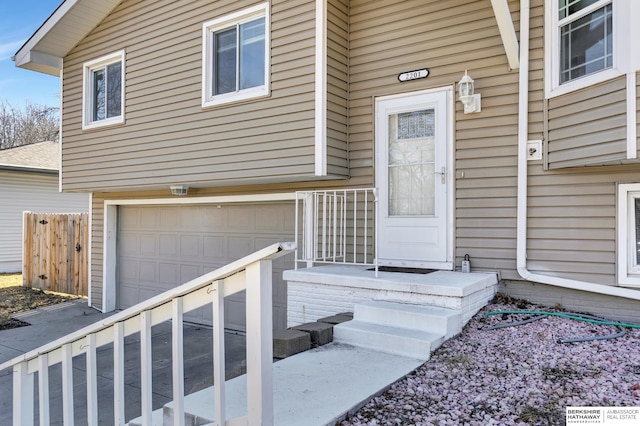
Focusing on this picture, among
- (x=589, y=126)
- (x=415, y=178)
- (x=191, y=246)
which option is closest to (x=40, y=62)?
(x=191, y=246)

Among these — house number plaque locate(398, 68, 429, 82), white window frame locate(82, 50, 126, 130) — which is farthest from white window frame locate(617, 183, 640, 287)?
white window frame locate(82, 50, 126, 130)

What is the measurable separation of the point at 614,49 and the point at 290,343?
341cm

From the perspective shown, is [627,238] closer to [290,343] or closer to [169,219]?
[290,343]

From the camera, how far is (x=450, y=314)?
12.1 ft

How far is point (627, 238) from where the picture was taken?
13.1ft

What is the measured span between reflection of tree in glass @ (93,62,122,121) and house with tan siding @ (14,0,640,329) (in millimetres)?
36

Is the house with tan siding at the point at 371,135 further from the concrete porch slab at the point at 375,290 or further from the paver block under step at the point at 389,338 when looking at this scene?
the paver block under step at the point at 389,338

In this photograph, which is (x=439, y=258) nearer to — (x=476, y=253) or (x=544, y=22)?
(x=476, y=253)

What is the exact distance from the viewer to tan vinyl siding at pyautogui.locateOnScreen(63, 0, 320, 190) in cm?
534

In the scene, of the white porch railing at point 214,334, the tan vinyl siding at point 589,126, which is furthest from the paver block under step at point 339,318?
the tan vinyl siding at point 589,126

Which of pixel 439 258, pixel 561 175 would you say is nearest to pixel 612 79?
pixel 561 175

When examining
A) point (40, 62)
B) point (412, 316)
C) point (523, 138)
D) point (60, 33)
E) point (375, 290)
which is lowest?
point (412, 316)

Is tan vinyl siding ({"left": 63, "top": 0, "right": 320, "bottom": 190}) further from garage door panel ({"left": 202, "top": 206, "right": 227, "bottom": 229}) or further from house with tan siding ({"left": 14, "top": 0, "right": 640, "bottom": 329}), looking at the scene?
garage door panel ({"left": 202, "top": 206, "right": 227, "bottom": 229})

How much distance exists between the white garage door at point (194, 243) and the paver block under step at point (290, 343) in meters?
2.87
